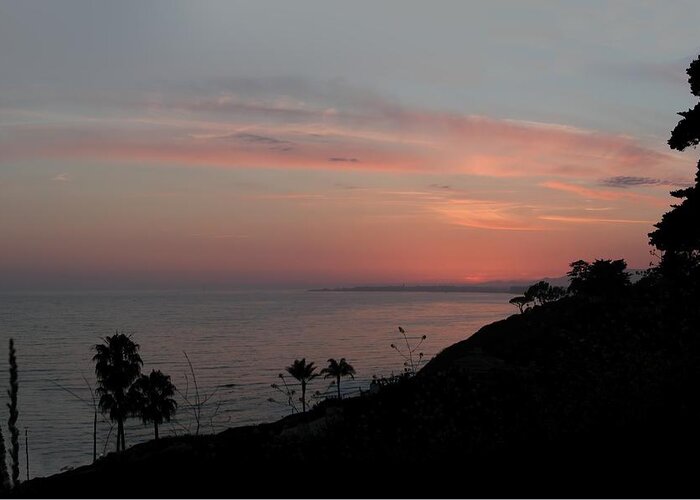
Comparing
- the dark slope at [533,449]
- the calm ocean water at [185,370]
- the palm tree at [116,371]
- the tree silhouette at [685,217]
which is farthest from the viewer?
the calm ocean water at [185,370]

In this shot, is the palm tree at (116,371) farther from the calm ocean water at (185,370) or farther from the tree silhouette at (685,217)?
the tree silhouette at (685,217)

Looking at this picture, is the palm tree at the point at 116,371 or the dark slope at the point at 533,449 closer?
the dark slope at the point at 533,449

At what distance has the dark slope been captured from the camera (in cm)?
516

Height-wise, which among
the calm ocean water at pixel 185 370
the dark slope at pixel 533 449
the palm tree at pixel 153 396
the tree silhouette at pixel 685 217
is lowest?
the calm ocean water at pixel 185 370

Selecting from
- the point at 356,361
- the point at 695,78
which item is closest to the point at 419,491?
the point at 695,78

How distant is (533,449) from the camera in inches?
232

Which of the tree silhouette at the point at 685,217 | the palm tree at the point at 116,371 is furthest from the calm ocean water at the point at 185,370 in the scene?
the tree silhouette at the point at 685,217

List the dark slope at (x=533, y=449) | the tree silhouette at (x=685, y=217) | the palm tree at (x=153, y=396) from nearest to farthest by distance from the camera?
1. the dark slope at (x=533, y=449)
2. the tree silhouette at (x=685, y=217)
3. the palm tree at (x=153, y=396)

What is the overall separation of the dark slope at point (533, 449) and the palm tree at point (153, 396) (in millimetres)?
45245

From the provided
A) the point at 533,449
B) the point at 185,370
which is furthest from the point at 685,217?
the point at 185,370

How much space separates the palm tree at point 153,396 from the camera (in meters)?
50.4

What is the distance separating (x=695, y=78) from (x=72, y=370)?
4796 inches

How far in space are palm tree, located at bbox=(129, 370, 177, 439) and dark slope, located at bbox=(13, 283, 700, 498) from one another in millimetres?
45245

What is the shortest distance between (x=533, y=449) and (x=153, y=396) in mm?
49996
